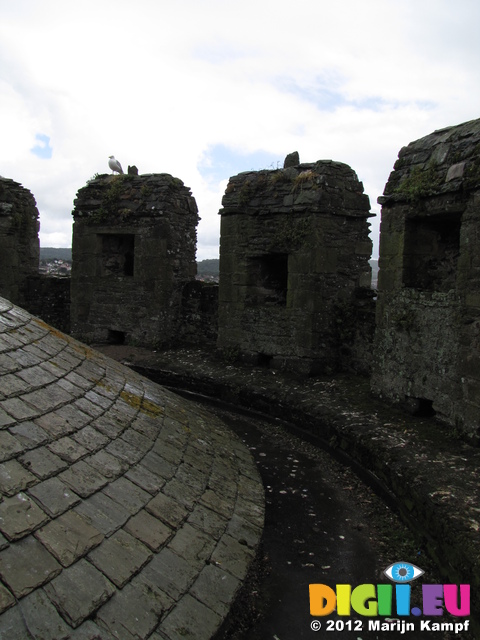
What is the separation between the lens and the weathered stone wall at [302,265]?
7777 mm

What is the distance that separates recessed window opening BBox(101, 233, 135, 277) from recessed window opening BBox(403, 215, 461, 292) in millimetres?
5996

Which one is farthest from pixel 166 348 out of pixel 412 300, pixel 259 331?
pixel 412 300

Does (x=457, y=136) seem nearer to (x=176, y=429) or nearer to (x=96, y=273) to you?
(x=176, y=429)

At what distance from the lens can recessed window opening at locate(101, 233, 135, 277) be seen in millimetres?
10438

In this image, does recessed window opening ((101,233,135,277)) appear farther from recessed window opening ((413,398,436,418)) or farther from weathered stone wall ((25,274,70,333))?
recessed window opening ((413,398,436,418))

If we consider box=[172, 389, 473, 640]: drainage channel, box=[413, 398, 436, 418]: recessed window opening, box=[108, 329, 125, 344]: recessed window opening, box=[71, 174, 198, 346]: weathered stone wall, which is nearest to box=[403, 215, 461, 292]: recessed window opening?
box=[413, 398, 436, 418]: recessed window opening

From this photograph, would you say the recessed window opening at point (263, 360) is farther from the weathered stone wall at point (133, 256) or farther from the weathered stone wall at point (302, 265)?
the weathered stone wall at point (133, 256)

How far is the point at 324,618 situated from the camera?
133 inches

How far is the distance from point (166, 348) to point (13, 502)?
7464 millimetres

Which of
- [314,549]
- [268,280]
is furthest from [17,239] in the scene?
[314,549]

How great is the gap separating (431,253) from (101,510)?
4.87 meters

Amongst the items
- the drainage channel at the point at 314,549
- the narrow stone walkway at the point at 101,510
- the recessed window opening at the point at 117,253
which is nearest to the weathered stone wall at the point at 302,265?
the drainage channel at the point at 314,549

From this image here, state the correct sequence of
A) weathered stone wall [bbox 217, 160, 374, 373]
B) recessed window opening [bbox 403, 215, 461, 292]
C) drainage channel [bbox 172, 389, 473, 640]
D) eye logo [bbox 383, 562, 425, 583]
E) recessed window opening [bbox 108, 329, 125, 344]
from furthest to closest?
recessed window opening [bbox 108, 329, 125, 344]
weathered stone wall [bbox 217, 160, 374, 373]
recessed window opening [bbox 403, 215, 461, 292]
eye logo [bbox 383, 562, 425, 583]
drainage channel [bbox 172, 389, 473, 640]

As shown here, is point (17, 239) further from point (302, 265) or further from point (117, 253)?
point (302, 265)
